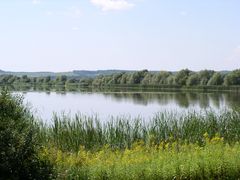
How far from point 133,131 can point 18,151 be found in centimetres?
805

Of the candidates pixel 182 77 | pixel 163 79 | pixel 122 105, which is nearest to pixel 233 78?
pixel 182 77

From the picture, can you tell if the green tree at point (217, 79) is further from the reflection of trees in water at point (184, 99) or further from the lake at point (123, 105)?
the lake at point (123, 105)

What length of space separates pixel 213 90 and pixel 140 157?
211 ft

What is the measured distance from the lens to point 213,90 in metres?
72.8

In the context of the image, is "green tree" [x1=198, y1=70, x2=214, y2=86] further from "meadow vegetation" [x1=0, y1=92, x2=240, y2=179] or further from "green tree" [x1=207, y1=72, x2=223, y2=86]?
"meadow vegetation" [x1=0, y1=92, x2=240, y2=179]

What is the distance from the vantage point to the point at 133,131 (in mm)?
15109

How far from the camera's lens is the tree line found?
249 feet

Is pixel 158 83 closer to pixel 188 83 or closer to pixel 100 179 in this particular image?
pixel 188 83

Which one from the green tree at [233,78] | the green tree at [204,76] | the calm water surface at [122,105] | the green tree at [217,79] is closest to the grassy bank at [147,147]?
the calm water surface at [122,105]

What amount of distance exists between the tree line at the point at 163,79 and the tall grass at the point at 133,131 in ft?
196

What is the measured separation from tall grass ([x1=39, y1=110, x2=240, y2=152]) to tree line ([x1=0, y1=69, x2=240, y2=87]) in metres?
59.7

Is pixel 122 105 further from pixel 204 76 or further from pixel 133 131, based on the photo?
pixel 204 76

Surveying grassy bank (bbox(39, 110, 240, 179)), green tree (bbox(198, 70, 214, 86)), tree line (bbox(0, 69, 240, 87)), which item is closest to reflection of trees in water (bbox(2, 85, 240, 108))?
grassy bank (bbox(39, 110, 240, 179))

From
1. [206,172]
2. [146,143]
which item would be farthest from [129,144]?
[206,172]
